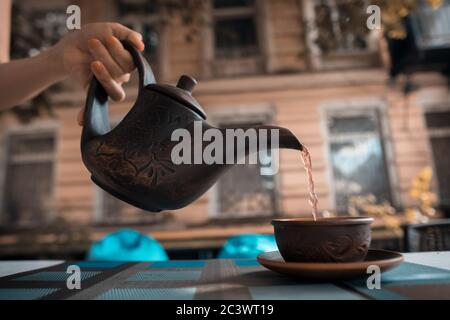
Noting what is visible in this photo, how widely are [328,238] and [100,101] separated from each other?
574 millimetres

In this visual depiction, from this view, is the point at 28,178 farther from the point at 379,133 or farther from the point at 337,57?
the point at 379,133

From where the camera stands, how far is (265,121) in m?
4.79

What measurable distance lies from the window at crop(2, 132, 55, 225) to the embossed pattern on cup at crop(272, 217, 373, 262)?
4877 mm

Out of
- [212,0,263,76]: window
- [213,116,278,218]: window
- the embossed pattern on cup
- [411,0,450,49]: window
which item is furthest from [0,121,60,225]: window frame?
[411,0,450,49]: window

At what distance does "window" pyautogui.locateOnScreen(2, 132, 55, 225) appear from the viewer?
475 cm

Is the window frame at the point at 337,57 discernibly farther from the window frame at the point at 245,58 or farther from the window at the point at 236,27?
the window at the point at 236,27

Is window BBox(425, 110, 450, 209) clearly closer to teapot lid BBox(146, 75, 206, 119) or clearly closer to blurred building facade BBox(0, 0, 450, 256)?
blurred building facade BBox(0, 0, 450, 256)

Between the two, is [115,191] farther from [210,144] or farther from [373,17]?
[373,17]

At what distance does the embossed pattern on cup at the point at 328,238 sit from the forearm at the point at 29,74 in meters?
0.79

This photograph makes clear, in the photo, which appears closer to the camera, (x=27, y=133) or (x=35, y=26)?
(x=35, y=26)

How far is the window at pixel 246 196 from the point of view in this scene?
15.1 feet

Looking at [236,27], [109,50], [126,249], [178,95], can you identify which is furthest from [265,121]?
[178,95]

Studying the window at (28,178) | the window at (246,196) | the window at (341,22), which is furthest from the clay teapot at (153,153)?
the window at (28,178)
